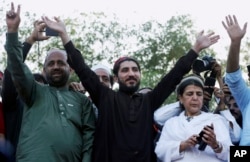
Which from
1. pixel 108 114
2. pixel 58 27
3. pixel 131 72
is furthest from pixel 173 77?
pixel 58 27

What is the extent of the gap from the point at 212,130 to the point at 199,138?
0.43ft

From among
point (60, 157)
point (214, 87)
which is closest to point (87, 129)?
point (60, 157)

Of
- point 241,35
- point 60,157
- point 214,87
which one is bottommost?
point 60,157

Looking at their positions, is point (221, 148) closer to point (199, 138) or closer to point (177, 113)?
point (199, 138)

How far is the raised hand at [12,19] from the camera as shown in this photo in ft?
14.4

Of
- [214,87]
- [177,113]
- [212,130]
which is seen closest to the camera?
[212,130]

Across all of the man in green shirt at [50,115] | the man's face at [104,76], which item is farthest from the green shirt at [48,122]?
the man's face at [104,76]

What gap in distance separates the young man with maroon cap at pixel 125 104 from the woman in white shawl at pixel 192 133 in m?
0.12

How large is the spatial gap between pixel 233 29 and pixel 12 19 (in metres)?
2.04

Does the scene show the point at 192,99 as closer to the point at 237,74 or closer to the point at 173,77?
the point at 173,77

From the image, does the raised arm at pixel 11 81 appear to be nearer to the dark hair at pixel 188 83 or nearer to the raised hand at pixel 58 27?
the raised hand at pixel 58 27

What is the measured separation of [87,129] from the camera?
458 centimetres

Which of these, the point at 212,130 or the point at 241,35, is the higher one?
the point at 241,35

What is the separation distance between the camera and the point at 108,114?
459 centimetres
